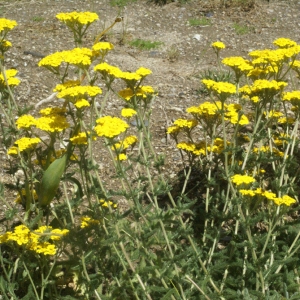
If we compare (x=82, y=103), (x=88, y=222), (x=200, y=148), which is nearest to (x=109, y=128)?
(x=82, y=103)

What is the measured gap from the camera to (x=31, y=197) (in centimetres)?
275

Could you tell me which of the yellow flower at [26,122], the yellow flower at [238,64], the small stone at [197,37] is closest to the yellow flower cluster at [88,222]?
the yellow flower at [26,122]

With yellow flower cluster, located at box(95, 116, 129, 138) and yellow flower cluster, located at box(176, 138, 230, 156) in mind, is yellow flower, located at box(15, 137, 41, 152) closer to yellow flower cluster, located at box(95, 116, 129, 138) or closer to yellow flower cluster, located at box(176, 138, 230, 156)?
yellow flower cluster, located at box(95, 116, 129, 138)

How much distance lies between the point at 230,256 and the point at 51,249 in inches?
37.1

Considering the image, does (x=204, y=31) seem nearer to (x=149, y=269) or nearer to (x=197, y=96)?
(x=197, y=96)

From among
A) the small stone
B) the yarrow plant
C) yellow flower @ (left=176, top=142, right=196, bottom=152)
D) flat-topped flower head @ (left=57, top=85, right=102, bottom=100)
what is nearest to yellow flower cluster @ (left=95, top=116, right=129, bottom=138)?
the yarrow plant

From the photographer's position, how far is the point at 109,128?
84.2 inches

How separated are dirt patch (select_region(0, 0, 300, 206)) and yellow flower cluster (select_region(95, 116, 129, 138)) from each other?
2.13 m

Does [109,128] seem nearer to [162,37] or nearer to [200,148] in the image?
[200,148]

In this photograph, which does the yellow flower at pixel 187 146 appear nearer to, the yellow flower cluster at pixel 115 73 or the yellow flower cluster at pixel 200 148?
the yellow flower cluster at pixel 200 148

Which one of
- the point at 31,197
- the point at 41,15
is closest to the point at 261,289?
the point at 31,197

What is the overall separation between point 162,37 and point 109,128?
454 cm

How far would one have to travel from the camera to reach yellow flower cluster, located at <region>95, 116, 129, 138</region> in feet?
6.91

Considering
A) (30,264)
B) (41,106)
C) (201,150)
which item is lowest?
(41,106)
